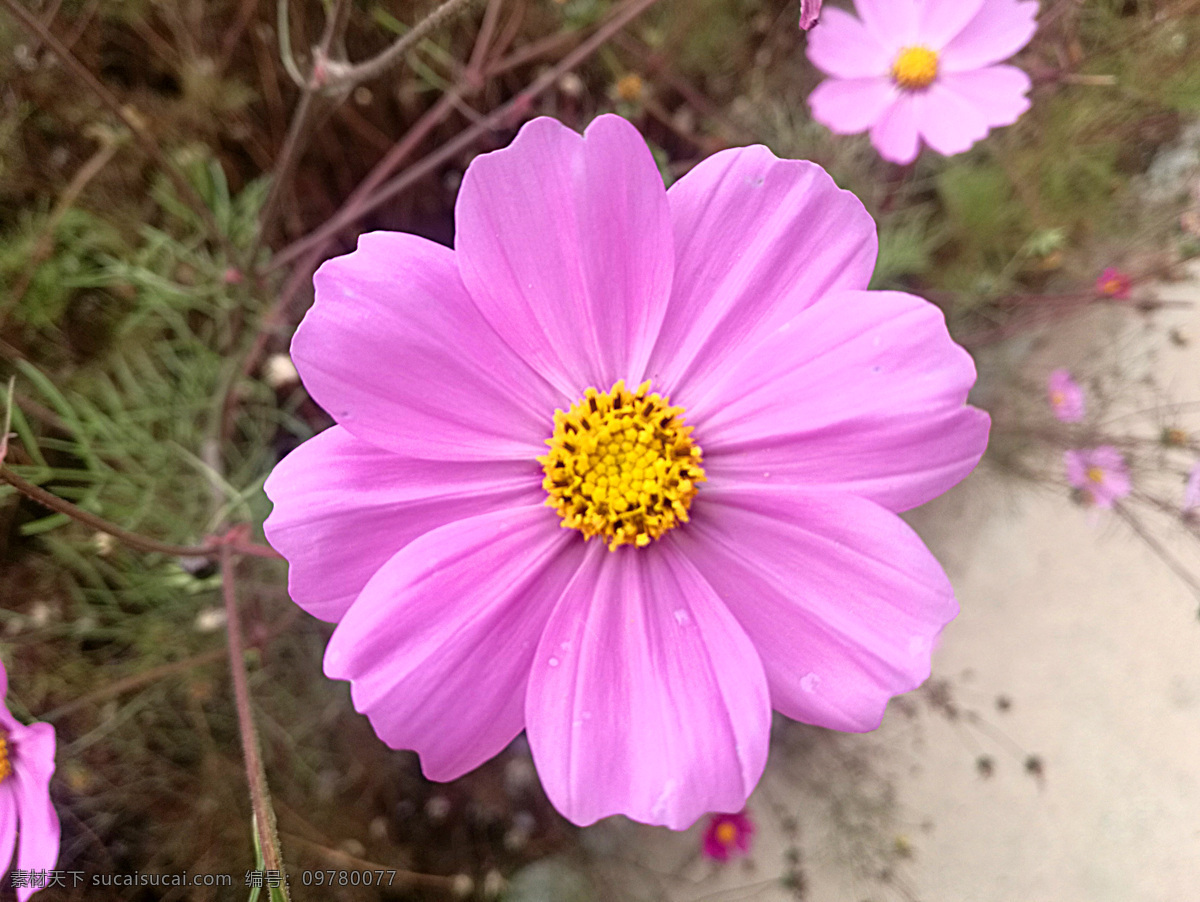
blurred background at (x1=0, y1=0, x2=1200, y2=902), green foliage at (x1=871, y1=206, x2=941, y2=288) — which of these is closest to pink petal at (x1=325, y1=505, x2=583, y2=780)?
blurred background at (x1=0, y1=0, x2=1200, y2=902)

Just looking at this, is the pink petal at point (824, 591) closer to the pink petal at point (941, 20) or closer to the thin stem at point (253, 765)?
the thin stem at point (253, 765)

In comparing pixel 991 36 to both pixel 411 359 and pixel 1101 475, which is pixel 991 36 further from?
pixel 411 359

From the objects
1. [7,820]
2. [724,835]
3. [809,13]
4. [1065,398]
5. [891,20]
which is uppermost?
[809,13]

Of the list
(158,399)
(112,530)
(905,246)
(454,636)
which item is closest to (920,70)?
(905,246)

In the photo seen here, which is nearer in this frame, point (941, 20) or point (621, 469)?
point (621, 469)

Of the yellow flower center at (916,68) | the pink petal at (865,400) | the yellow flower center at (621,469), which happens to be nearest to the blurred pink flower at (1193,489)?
the yellow flower center at (916,68)

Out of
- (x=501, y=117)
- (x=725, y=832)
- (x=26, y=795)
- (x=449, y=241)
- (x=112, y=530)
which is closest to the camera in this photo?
(x=112, y=530)

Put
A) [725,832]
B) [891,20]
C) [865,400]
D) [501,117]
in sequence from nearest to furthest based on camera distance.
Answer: [865,400] → [501,117] → [891,20] → [725,832]

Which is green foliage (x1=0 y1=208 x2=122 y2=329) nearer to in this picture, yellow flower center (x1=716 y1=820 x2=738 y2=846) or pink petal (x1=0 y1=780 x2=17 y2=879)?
pink petal (x1=0 y1=780 x2=17 y2=879)
